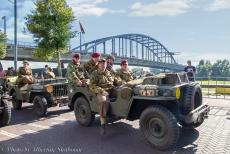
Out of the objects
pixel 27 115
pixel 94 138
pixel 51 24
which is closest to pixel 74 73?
pixel 94 138

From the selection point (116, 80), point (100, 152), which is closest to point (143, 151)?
point (100, 152)

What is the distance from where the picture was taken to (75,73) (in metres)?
9.86

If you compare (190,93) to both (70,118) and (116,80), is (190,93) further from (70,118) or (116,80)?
(70,118)

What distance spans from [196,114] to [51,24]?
24.2m

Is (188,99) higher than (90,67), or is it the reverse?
(90,67)

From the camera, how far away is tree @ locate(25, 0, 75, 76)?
2920cm

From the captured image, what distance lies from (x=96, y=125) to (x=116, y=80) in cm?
150

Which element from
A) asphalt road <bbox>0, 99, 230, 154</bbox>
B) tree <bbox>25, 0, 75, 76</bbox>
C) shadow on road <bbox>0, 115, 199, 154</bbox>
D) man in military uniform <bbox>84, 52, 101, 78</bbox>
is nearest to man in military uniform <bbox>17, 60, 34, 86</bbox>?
asphalt road <bbox>0, 99, 230, 154</bbox>

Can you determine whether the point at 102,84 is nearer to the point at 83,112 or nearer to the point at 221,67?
the point at 83,112

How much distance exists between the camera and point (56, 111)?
1227 cm

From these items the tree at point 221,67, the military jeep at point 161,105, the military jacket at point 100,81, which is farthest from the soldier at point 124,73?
the tree at point 221,67

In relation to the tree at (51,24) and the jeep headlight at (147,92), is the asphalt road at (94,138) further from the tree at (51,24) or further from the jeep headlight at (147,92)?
the tree at (51,24)

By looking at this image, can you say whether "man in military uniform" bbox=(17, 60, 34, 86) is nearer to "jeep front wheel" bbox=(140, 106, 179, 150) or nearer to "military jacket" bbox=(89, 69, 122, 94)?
"military jacket" bbox=(89, 69, 122, 94)

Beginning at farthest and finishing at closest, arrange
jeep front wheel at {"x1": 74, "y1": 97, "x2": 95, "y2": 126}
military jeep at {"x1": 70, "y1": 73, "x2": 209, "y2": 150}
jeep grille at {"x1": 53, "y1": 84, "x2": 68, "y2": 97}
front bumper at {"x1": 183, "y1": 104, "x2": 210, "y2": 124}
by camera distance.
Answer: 1. jeep grille at {"x1": 53, "y1": 84, "x2": 68, "y2": 97}
2. jeep front wheel at {"x1": 74, "y1": 97, "x2": 95, "y2": 126}
3. front bumper at {"x1": 183, "y1": 104, "x2": 210, "y2": 124}
4. military jeep at {"x1": 70, "y1": 73, "x2": 209, "y2": 150}
